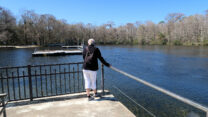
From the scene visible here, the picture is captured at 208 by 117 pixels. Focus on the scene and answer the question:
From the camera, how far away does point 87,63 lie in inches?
155

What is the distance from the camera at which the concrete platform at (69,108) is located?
3432 millimetres

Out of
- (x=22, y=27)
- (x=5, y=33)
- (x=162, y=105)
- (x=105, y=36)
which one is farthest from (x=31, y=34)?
(x=162, y=105)

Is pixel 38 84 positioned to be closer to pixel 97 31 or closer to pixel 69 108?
pixel 69 108

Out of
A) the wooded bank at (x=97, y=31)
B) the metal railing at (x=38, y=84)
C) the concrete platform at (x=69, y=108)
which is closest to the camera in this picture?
the concrete platform at (x=69, y=108)

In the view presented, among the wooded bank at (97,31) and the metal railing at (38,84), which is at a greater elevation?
the wooded bank at (97,31)

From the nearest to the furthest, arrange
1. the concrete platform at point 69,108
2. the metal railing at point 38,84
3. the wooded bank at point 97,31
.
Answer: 1. the concrete platform at point 69,108
2. the metal railing at point 38,84
3. the wooded bank at point 97,31

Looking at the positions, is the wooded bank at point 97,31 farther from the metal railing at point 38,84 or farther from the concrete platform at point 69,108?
the concrete platform at point 69,108

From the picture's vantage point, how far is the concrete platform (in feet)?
11.3

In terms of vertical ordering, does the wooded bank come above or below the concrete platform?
above

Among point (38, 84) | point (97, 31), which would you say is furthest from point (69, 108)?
point (97, 31)

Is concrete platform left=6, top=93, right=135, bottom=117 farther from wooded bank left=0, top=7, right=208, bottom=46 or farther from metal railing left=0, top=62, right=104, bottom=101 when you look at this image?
wooded bank left=0, top=7, right=208, bottom=46

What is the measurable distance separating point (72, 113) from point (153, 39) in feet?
285

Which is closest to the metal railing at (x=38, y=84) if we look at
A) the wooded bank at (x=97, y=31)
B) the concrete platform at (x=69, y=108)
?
the concrete platform at (x=69, y=108)

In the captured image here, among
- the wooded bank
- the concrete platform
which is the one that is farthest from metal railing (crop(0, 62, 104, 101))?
the wooded bank
